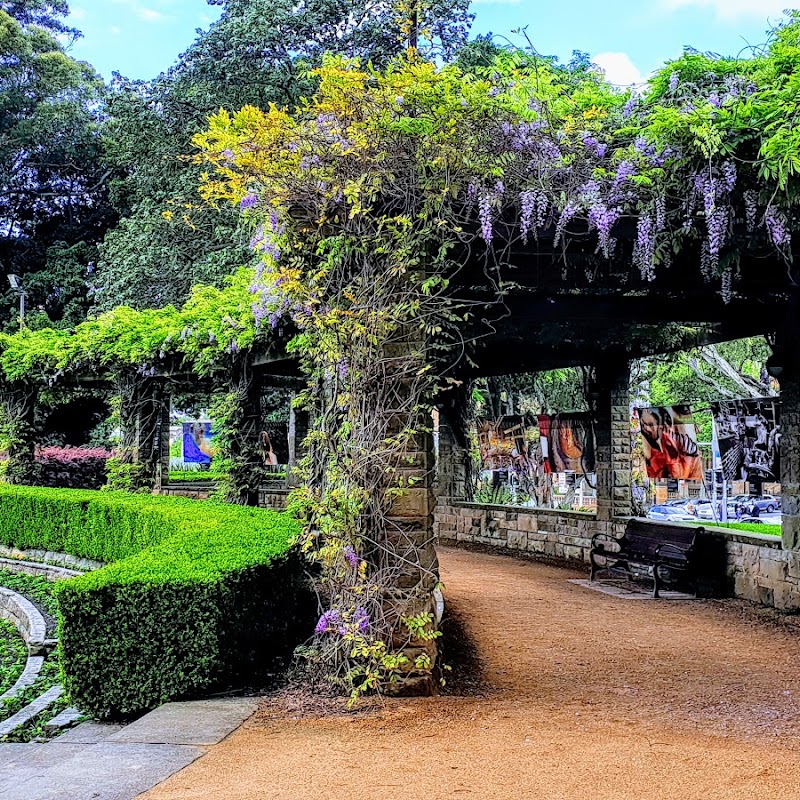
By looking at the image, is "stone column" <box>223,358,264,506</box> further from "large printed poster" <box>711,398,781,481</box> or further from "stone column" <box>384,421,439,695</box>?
"stone column" <box>384,421,439,695</box>

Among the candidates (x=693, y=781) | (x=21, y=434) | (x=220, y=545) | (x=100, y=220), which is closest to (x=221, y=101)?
(x=21, y=434)

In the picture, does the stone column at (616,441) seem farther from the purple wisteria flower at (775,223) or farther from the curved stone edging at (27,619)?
the curved stone edging at (27,619)

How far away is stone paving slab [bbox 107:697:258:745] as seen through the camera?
4.39 meters

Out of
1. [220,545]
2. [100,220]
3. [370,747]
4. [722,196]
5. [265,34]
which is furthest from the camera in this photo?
[100,220]

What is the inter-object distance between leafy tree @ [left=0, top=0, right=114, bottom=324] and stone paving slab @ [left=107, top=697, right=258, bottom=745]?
2353cm

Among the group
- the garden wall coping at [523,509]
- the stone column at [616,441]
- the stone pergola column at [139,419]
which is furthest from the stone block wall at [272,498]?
the stone column at [616,441]

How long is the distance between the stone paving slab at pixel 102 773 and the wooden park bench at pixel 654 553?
6.80 metres

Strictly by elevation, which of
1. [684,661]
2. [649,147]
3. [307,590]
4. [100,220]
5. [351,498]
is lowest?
[684,661]

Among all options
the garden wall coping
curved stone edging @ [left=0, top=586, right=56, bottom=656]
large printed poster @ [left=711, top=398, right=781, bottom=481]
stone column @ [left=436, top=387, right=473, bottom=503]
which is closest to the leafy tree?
stone column @ [left=436, top=387, right=473, bottom=503]

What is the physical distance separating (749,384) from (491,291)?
48.0 feet

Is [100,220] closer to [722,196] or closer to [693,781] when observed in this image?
[722,196]

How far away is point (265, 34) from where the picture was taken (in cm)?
1939

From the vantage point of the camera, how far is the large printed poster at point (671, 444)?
10.7 meters

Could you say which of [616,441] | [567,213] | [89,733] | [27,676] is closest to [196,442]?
[616,441]
